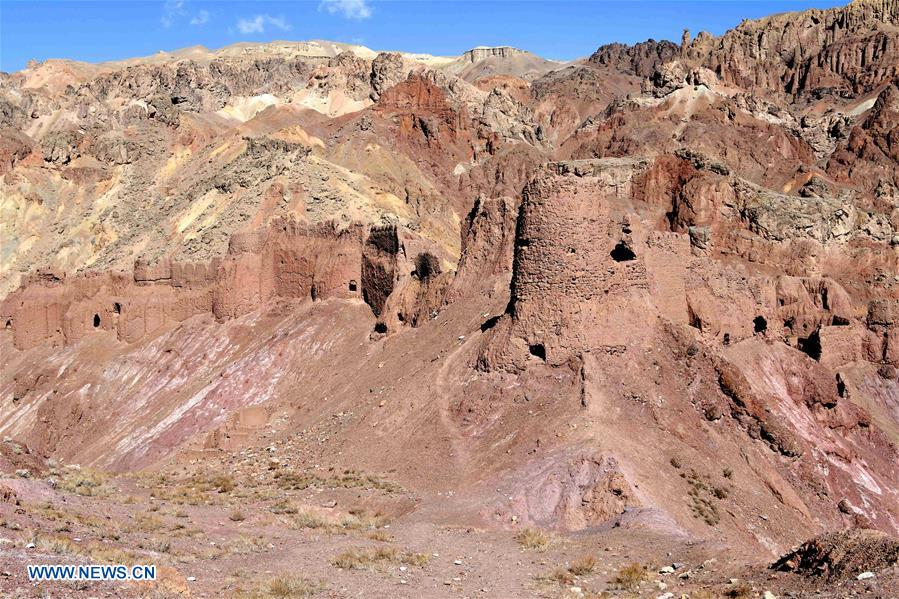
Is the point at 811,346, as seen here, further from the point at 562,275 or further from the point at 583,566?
the point at 583,566

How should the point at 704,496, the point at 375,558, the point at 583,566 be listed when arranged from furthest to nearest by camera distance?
the point at 704,496 → the point at 375,558 → the point at 583,566

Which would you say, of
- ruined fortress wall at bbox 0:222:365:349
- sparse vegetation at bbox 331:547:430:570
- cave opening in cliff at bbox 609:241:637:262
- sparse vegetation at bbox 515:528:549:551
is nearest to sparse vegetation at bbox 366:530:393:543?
sparse vegetation at bbox 331:547:430:570

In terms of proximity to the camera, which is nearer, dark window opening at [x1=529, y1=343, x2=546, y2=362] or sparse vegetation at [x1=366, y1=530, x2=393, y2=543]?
sparse vegetation at [x1=366, y1=530, x2=393, y2=543]

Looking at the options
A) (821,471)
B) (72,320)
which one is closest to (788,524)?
(821,471)

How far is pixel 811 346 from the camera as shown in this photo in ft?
120

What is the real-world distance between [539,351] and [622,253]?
3401 mm

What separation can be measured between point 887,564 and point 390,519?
1179 centimetres

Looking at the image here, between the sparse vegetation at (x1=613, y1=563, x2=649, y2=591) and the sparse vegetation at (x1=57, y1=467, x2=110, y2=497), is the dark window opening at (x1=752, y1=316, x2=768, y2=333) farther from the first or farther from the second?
the sparse vegetation at (x1=57, y1=467, x2=110, y2=497)

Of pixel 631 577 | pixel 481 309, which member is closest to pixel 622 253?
pixel 481 309

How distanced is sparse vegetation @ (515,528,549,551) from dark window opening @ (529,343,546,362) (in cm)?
664

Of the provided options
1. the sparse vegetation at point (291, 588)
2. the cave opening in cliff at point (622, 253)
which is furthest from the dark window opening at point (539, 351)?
the sparse vegetation at point (291, 588)

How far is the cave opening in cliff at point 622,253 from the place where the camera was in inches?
1104

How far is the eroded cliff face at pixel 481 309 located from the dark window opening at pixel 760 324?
0.25 ft

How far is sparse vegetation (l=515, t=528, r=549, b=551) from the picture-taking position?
19.9 meters
